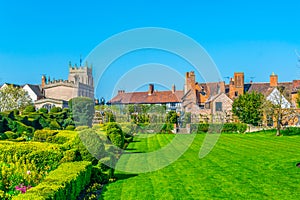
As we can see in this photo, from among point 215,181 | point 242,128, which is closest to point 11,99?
point 242,128

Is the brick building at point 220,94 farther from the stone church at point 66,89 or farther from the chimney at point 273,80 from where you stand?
the stone church at point 66,89

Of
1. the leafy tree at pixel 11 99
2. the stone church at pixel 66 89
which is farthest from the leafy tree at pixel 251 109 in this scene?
the leafy tree at pixel 11 99

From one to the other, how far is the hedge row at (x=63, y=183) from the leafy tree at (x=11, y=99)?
43.7m

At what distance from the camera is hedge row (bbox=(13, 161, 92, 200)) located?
718cm

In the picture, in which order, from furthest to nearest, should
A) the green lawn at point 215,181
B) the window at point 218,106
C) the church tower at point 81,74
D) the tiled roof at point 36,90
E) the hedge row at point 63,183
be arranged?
the church tower at point 81,74
the tiled roof at point 36,90
the window at point 218,106
the green lawn at point 215,181
the hedge row at point 63,183

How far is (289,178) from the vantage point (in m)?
12.6

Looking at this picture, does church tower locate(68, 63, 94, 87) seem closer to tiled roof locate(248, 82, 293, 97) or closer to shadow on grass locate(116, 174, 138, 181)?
tiled roof locate(248, 82, 293, 97)

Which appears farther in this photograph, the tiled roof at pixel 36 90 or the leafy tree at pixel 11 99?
the tiled roof at pixel 36 90

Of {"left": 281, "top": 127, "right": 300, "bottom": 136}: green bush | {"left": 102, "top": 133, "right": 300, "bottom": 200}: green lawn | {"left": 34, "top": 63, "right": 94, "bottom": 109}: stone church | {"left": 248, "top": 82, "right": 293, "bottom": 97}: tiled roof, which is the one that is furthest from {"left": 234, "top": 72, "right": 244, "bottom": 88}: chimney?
{"left": 102, "top": 133, "right": 300, "bottom": 200}: green lawn

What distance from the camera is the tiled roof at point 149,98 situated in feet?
226

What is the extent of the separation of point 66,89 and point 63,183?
2364 inches

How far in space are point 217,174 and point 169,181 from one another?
2.15 meters

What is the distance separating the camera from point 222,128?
1734 inches

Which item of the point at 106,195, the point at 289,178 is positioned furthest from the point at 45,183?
the point at 289,178
